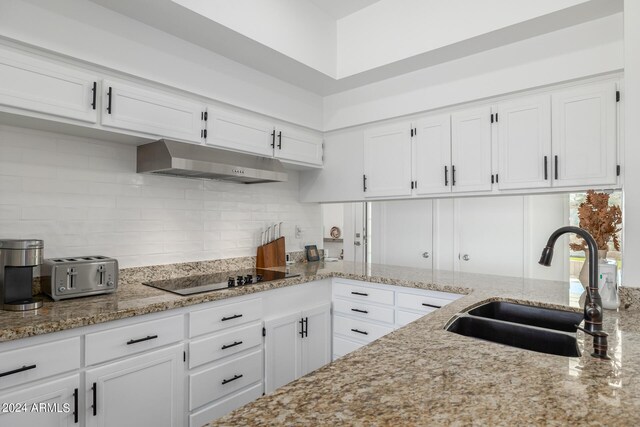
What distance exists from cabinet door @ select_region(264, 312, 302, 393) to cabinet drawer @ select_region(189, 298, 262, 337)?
16 cm

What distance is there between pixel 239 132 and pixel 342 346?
71.6 inches

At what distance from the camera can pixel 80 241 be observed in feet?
7.26

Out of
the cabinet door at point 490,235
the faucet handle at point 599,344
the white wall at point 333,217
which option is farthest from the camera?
the white wall at point 333,217

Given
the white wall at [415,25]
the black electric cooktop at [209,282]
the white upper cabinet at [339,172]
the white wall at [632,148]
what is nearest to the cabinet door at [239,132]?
the white upper cabinet at [339,172]

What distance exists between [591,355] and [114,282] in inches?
85.3

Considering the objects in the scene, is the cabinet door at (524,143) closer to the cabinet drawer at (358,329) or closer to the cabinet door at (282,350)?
the cabinet drawer at (358,329)

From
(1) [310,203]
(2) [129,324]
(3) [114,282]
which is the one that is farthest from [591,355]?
(1) [310,203]

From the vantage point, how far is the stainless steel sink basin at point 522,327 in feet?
4.34

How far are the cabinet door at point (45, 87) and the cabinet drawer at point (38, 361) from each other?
3.62 feet

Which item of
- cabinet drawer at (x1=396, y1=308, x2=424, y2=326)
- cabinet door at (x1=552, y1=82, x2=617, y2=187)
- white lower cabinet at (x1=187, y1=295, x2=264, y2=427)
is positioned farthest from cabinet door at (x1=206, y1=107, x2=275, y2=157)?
cabinet door at (x1=552, y1=82, x2=617, y2=187)

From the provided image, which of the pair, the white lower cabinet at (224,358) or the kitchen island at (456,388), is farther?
the white lower cabinet at (224,358)

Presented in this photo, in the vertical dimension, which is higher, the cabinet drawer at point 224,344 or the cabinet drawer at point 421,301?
the cabinet drawer at point 421,301

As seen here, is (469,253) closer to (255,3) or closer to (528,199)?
(528,199)

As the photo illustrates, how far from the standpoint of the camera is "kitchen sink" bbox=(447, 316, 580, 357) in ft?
4.29
